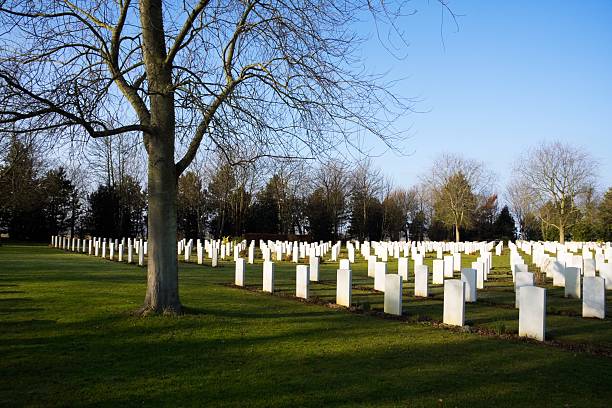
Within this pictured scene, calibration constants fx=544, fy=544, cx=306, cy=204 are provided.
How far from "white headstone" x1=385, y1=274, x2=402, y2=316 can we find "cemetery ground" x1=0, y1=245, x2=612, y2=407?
0.86ft

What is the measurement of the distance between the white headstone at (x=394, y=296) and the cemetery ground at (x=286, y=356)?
0.26 metres

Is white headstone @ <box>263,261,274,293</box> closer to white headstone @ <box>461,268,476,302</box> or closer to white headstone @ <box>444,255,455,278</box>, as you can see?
white headstone @ <box>461,268,476,302</box>

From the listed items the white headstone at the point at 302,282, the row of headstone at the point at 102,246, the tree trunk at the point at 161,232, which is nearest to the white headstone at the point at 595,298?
the white headstone at the point at 302,282

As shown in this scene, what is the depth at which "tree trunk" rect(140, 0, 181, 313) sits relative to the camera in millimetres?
10117

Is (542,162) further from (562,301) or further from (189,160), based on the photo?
(189,160)

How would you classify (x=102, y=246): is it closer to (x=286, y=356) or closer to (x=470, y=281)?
(x=470, y=281)

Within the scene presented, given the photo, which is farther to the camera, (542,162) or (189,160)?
(542,162)

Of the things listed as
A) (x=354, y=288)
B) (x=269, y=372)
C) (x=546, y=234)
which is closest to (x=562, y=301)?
(x=354, y=288)

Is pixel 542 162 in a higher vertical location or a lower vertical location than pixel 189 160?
higher

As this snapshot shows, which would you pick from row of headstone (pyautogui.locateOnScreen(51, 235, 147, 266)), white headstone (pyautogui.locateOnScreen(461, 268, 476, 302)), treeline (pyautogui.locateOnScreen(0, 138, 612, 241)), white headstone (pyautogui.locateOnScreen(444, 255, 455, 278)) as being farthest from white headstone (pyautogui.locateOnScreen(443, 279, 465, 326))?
treeline (pyautogui.locateOnScreen(0, 138, 612, 241))

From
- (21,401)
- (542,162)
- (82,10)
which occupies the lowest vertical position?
(21,401)

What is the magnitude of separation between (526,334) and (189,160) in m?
6.77

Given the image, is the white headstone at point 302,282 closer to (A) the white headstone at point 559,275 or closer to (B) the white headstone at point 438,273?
(B) the white headstone at point 438,273

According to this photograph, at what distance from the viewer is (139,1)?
10398 mm
